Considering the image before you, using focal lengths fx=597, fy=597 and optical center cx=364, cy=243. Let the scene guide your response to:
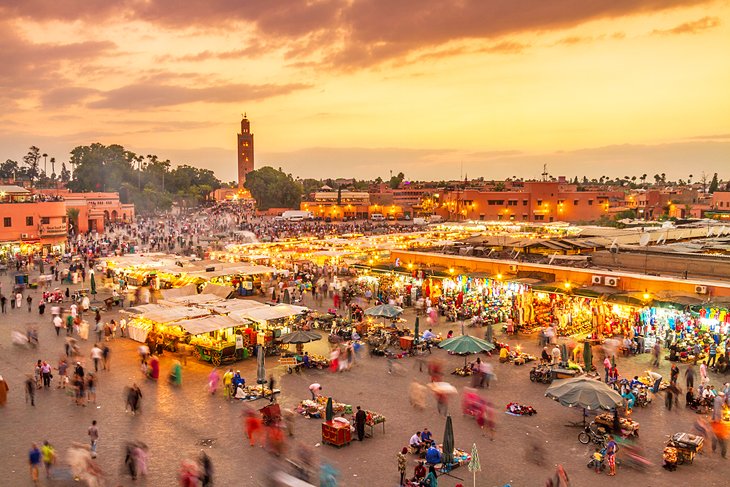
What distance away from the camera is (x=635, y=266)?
23.2 m

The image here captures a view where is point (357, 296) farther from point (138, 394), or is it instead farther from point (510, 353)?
point (138, 394)

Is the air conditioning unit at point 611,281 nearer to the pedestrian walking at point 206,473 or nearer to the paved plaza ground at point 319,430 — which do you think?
the paved plaza ground at point 319,430

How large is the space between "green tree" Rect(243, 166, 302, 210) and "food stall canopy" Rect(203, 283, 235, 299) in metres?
95.2

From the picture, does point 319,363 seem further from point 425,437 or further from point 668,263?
point 668,263

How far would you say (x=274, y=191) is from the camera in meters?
120

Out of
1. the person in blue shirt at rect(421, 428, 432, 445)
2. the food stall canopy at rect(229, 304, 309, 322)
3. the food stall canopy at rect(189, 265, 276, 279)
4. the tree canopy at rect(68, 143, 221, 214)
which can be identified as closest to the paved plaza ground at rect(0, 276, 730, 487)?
the person in blue shirt at rect(421, 428, 432, 445)

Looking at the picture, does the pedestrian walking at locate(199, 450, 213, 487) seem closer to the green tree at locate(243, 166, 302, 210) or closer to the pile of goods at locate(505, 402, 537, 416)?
the pile of goods at locate(505, 402, 537, 416)

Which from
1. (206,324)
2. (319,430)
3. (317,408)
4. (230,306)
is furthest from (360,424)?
(230,306)

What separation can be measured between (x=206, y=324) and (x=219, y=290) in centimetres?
704

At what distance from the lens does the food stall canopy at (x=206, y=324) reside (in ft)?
59.0

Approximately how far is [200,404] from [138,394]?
1.51 meters

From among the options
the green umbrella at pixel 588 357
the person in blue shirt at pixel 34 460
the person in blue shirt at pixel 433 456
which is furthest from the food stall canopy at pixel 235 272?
the person in blue shirt at pixel 433 456

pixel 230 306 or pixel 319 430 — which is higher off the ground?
pixel 230 306

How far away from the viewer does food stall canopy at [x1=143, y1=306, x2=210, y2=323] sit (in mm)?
19359
